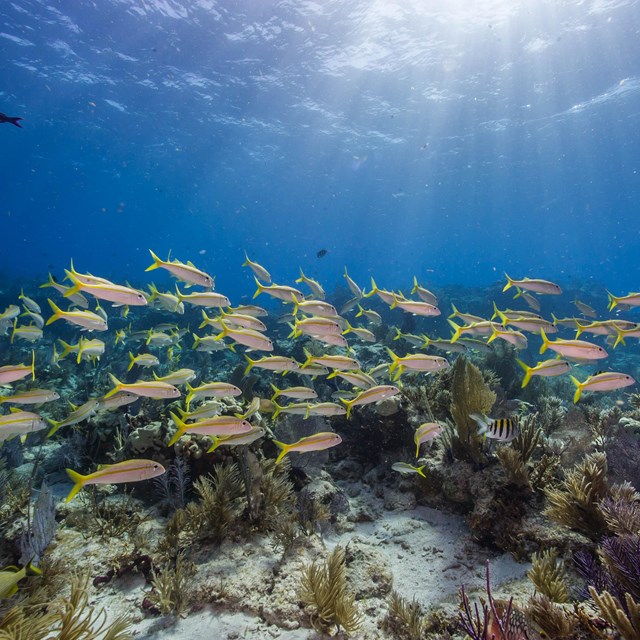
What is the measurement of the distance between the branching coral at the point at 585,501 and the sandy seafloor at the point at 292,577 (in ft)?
2.48

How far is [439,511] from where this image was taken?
5.62 meters

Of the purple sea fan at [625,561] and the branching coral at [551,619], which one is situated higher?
the purple sea fan at [625,561]

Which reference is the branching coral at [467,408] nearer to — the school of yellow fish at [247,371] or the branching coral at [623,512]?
the school of yellow fish at [247,371]

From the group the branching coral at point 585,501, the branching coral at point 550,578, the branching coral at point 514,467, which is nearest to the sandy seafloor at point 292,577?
the branching coral at point 550,578

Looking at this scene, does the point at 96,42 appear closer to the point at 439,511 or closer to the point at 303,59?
the point at 303,59

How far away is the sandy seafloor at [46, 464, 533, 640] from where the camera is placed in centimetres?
368

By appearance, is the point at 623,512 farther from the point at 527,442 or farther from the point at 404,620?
the point at 404,620

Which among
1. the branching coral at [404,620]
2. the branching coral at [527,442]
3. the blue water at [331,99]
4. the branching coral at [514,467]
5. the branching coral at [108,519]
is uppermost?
the blue water at [331,99]

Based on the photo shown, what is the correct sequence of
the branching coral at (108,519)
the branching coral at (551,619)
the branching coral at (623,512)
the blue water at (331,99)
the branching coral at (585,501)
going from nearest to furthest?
the branching coral at (551,619)
the branching coral at (623,512)
the branching coral at (585,501)
the branching coral at (108,519)
the blue water at (331,99)

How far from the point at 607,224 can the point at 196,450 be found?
11125cm

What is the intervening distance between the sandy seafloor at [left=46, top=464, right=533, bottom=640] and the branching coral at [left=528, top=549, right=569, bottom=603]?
40cm

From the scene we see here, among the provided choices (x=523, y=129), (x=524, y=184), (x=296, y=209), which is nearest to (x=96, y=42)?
(x=523, y=129)

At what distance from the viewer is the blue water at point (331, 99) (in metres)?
20.3

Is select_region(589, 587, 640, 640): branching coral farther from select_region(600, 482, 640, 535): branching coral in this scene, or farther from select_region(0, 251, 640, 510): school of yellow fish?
select_region(0, 251, 640, 510): school of yellow fish
